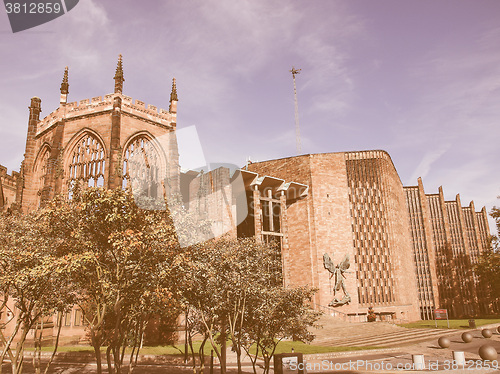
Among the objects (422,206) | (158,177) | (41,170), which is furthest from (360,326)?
(422,206)

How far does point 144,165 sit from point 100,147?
412cm

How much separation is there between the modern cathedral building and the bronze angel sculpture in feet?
0.38

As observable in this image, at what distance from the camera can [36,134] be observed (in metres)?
37.8

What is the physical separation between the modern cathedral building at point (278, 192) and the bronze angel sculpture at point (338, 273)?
11 centimetres

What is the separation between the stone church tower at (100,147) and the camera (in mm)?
32969

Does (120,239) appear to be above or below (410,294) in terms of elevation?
above

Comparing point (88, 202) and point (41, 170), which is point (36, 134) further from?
point (88, 202)

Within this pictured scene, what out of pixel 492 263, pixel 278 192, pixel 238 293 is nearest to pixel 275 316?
pixel 238 293

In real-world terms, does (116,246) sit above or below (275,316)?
above

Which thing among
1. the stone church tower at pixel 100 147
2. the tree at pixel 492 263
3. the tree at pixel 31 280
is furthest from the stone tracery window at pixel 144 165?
the tree at pixel 492 263

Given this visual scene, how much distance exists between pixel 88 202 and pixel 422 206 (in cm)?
7375

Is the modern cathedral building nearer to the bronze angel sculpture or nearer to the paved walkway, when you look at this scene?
the bronze angel sculpture

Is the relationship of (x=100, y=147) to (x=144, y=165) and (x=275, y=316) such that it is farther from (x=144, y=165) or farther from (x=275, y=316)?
(x=275, y=316)

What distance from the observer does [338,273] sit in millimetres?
44375
